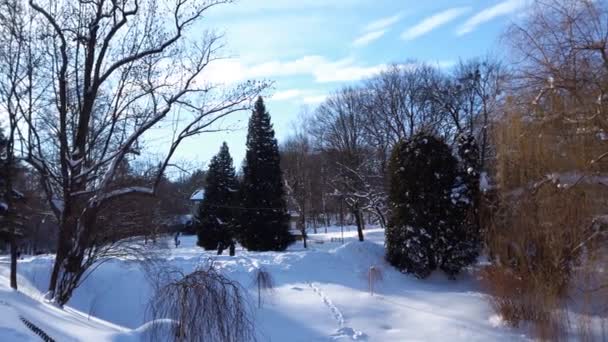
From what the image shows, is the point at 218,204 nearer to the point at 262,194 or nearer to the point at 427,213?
the point at 262,194

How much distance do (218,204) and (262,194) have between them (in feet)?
17.5

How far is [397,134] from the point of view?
3036 centimetres

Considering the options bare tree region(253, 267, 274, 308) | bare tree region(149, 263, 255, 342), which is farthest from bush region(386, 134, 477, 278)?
bare tree region(149, 263, 255, 342)

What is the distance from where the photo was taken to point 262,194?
26.6 meters

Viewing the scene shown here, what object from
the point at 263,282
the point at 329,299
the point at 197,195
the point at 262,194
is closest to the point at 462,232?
the point at 329,299

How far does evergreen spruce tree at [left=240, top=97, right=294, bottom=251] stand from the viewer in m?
26.1

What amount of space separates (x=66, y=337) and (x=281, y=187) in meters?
23.0

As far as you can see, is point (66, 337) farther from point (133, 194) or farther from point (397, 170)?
point (397, 170)

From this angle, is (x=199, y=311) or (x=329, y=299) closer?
(x=199, y=311)

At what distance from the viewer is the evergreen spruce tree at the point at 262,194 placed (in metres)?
26.1

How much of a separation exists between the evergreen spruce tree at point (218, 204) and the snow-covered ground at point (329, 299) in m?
14.1

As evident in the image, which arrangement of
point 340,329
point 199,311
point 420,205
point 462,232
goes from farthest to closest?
1. point 420,205
2. point 462,232
3. point 340,329
4. point 199,311

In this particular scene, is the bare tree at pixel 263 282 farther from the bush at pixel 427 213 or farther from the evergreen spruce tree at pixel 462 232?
the evergreen spruce tree at pixel 462 232

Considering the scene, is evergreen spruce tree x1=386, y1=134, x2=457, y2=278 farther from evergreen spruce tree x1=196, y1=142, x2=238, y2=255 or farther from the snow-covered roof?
the snow-covered roof
